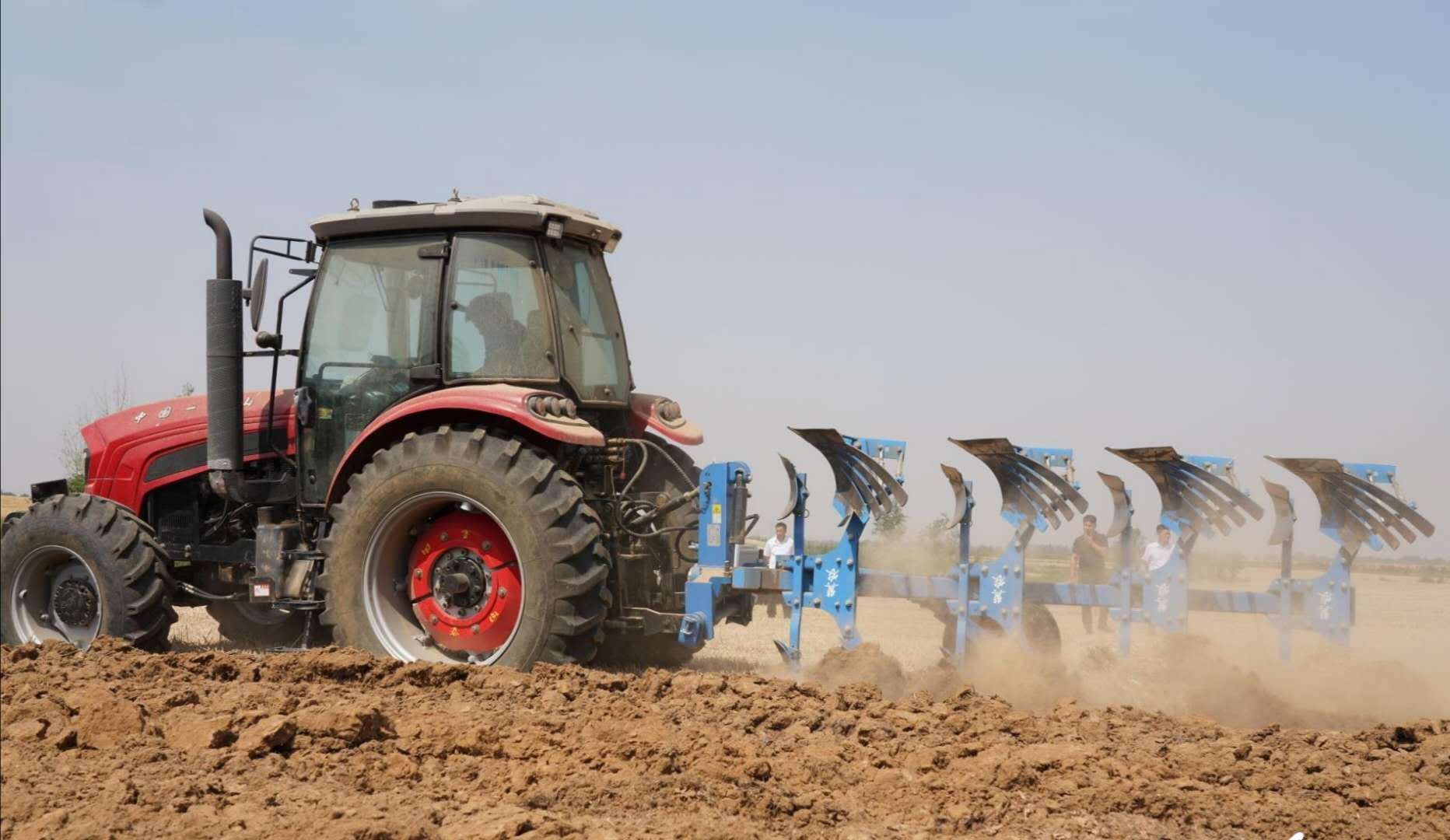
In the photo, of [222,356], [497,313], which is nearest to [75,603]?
[222,356]

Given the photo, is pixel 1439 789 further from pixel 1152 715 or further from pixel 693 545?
pixel 693 545

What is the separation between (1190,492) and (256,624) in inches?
223

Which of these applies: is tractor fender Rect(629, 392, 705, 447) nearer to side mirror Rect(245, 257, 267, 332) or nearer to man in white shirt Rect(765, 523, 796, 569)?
man in white shirt Rect(765, 523, 796, 569)

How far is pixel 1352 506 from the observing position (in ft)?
22.1

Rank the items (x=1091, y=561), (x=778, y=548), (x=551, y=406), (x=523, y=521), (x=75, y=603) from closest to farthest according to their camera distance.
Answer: (x=523, y=521) < (x=551, y=406) < (x=75, y=603) < (x=1091, y=561) < (x=778, y=548)

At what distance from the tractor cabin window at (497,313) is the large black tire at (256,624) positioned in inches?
96.7

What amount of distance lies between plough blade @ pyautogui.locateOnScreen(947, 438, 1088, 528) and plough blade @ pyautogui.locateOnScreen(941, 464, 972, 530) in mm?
142

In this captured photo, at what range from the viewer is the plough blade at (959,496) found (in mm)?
6910

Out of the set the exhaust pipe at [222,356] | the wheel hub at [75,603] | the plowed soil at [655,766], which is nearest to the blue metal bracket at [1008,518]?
the plowed soil at [655,766]

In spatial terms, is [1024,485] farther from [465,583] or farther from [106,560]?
[106,560]

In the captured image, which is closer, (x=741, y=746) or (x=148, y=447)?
Answer: (x=741, y=746)

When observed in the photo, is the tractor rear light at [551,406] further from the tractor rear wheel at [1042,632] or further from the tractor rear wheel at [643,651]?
the tractor rear wheel at [1042,632]

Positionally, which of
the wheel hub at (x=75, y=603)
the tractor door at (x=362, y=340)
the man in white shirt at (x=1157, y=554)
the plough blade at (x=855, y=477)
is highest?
the tractor door at (x=362, y=340)

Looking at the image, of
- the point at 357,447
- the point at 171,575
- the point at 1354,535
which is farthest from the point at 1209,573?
the point at 171,575
